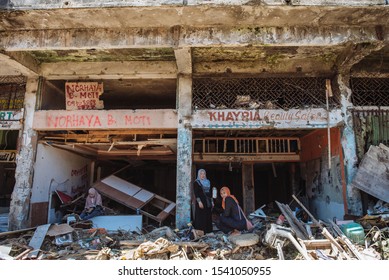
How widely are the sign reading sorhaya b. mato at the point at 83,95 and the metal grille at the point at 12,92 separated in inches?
52.8

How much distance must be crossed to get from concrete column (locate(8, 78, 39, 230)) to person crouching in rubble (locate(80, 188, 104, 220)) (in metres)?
1.54

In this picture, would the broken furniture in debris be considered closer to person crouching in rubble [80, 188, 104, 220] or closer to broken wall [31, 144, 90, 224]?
person crouching in rubble [80, 188, 104, 220]

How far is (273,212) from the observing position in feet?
31.9

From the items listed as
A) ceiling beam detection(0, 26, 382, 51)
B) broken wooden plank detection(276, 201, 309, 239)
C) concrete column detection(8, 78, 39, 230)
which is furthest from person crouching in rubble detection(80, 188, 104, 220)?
broken wooden plank detection(276, 201, 309, 239)

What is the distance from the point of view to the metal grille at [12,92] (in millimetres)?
8000

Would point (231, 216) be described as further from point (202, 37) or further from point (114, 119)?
point (202, 37)

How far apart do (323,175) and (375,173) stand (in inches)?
62.8

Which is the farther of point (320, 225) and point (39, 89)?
point (39, 89)

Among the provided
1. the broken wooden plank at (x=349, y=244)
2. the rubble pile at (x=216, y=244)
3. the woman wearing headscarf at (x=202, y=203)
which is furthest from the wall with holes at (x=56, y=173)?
the broken wooden plank at (x=349, y=244)

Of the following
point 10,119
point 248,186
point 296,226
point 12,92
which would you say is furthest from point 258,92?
point 12,92

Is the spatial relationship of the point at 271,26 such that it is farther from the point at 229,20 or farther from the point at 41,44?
the point at 41,44

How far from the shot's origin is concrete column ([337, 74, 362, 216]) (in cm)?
677

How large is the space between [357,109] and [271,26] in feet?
10.3
